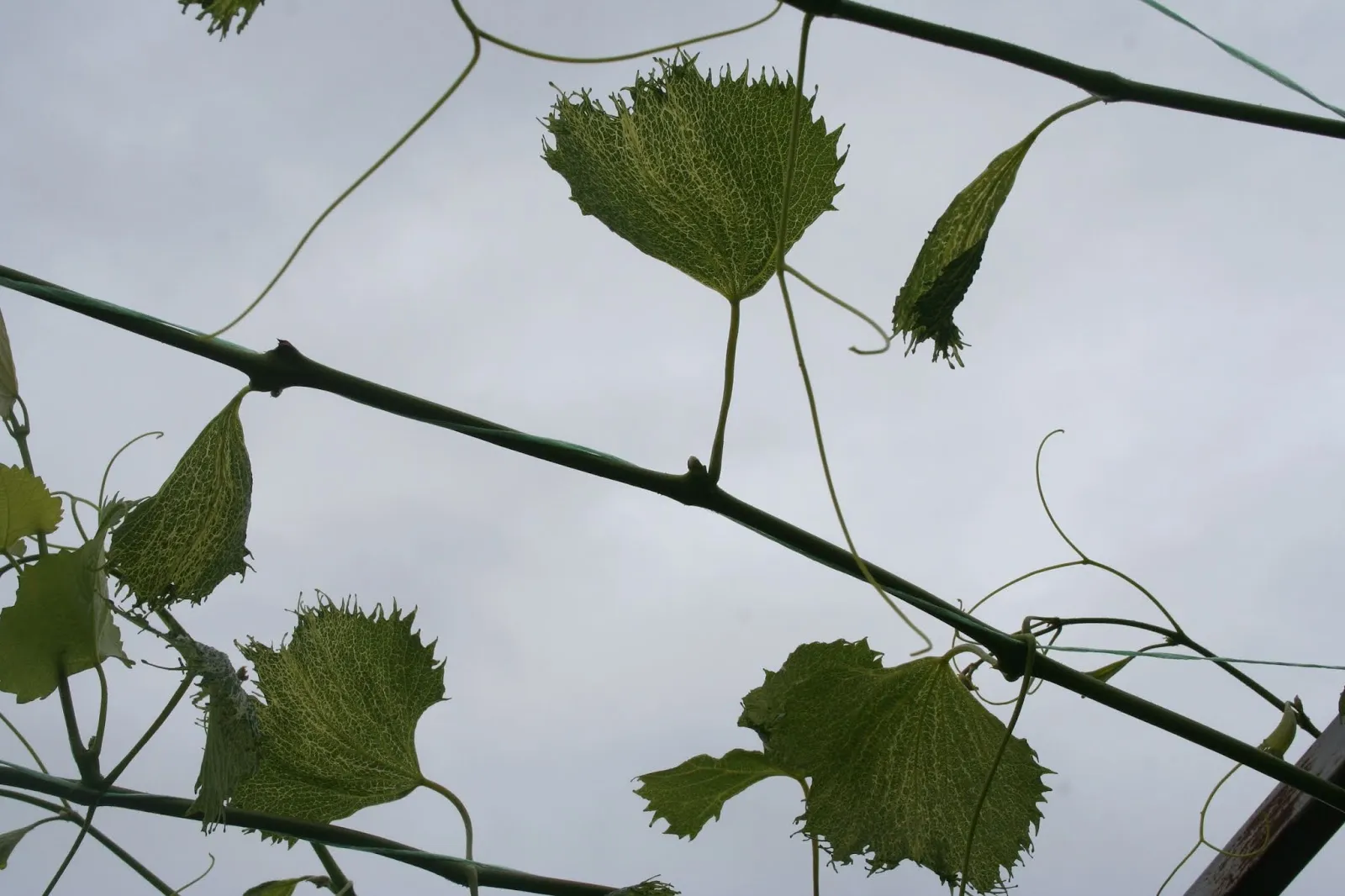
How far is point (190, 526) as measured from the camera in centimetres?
44

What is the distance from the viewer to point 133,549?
0.43 m

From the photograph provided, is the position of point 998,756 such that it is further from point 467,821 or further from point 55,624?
point 55,624

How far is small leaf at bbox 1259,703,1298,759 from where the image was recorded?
53cm

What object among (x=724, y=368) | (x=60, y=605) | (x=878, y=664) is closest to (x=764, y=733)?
(x=878, y=664)

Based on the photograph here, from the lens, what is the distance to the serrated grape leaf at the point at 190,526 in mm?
434

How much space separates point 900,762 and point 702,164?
0.92 feet

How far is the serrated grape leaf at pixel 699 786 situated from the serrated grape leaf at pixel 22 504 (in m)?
0.31

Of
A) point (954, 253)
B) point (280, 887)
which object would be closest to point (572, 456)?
point (954, 253)

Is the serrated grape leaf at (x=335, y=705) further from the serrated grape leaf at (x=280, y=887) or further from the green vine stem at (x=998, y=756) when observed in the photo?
the green vine stem at (x=998, y=756)

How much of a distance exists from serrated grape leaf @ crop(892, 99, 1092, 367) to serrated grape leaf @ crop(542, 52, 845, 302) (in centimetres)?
5

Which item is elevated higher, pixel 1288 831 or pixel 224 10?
pixel 224 10

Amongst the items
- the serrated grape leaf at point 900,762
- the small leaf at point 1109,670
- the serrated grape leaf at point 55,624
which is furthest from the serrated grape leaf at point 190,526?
the small leaf at point 1109,670

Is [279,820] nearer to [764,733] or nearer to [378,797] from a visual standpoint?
[378,797]

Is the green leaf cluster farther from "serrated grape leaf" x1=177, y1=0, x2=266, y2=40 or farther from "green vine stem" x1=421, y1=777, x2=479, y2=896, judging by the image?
"serrated grape leaf" x1=177, y1=0, x2=266, y2=40
